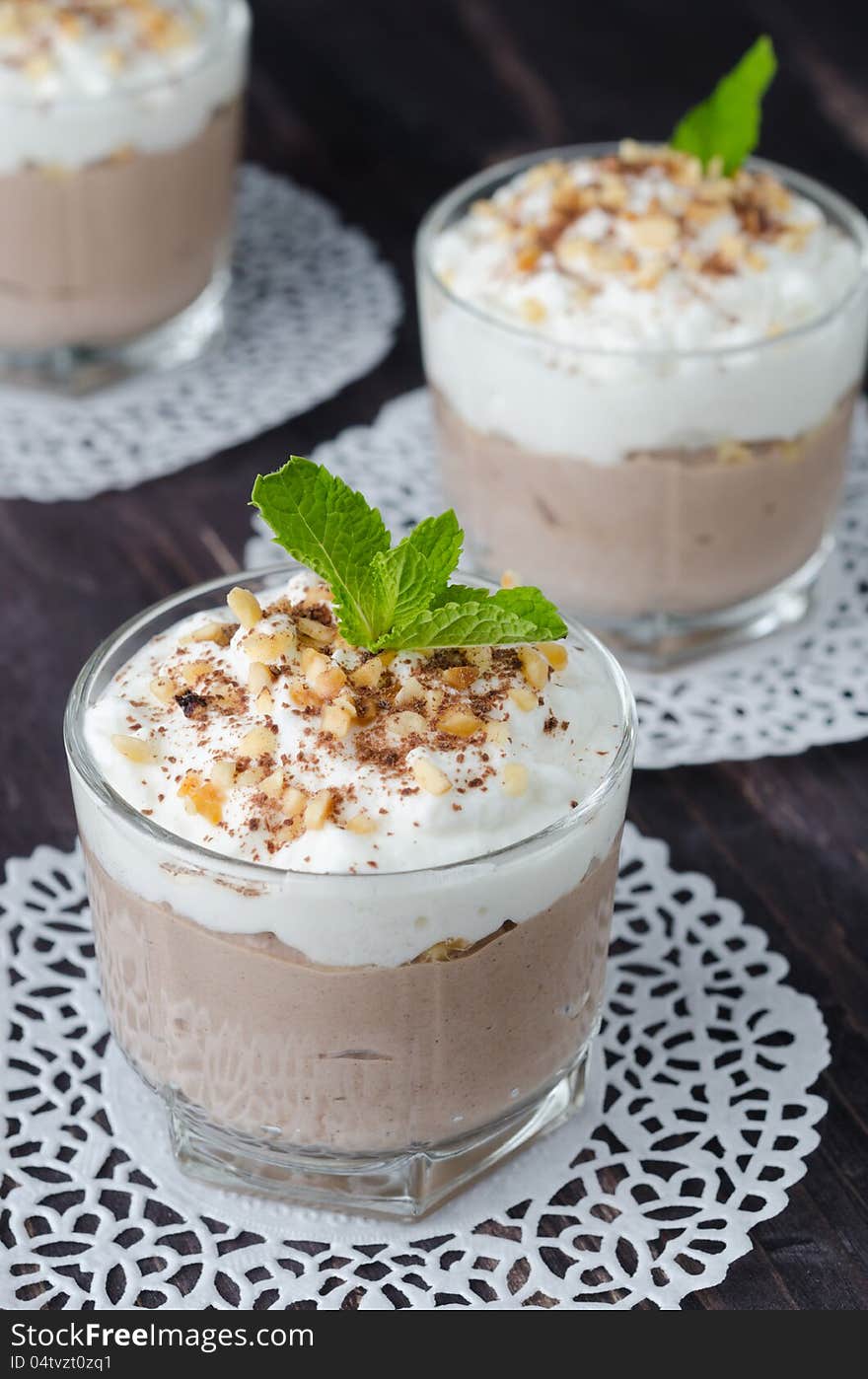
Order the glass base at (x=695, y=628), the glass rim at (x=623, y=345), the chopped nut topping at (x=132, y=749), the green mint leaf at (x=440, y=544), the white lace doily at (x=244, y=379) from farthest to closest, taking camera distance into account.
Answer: the white lace doily at (x=244, y=379), the glass base at (x=695, y=628), the glass rim at (x=623, y=345), the green mint leaf at (x=440, y=544), the chopped nut topping at (x=132, y=749)

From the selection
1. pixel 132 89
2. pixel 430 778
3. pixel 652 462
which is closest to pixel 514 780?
pixel 430 778

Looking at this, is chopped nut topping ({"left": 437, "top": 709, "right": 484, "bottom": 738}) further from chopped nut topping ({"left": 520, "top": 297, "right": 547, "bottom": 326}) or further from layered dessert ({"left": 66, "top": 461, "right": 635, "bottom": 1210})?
chopped nut topping ({"left": 520, "top": 297, "right": 547, "bottom": 326})

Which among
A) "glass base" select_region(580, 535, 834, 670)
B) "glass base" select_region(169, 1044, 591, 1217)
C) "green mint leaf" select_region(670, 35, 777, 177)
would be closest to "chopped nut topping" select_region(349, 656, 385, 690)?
"glass base" select_region(169, 1044, 591, 1217)

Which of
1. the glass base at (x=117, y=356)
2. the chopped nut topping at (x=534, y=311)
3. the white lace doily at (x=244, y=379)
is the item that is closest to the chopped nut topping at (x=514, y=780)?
the chopped nut topping at (x=534, y=311)

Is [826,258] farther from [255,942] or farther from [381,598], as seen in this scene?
[255,942]

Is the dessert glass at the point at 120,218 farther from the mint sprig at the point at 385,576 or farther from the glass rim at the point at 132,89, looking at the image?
the mint sprig at the point at 385,576

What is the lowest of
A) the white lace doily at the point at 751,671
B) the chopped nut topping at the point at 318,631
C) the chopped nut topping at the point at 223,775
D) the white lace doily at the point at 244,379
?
the white lace doily at the point at 244,379
